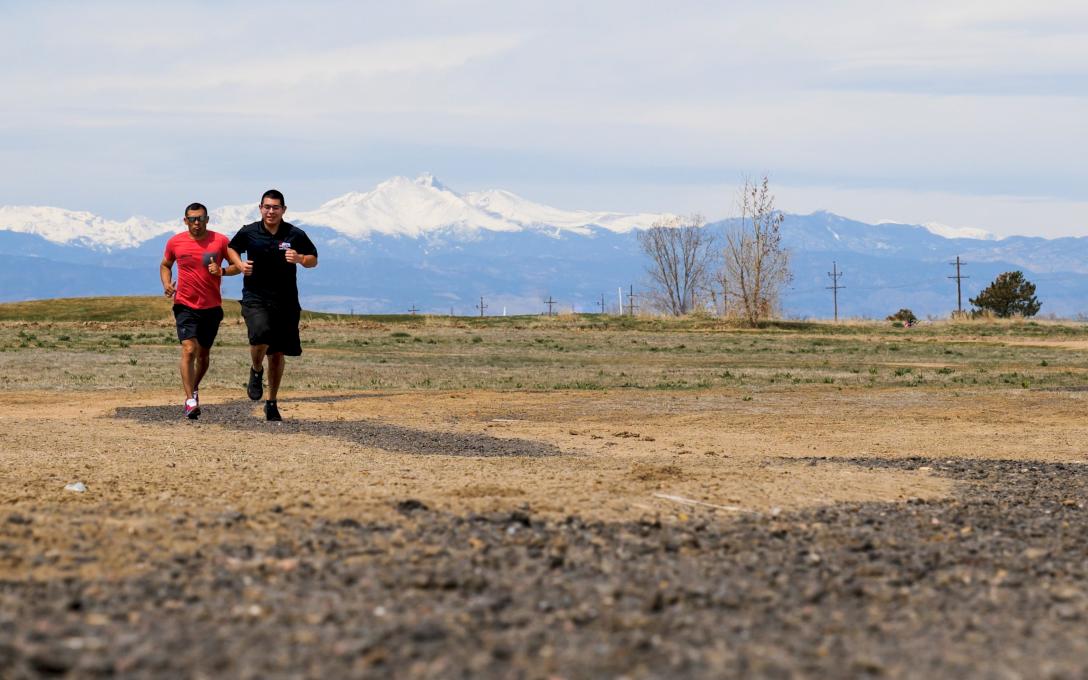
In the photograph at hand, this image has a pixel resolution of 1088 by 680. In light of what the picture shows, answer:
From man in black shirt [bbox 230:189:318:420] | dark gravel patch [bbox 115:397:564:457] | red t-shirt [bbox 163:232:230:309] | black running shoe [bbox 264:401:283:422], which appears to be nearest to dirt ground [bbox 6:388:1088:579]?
dark gravel patch [bbox 115:397:564:457]

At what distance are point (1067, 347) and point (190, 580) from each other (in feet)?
142

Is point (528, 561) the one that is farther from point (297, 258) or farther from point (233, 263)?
point (233, 263)

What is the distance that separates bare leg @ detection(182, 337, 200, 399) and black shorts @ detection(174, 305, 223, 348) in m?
0.06

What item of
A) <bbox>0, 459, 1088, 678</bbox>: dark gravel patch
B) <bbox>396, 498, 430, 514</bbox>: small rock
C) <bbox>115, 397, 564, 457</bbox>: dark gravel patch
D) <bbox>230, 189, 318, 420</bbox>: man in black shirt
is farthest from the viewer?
<bbox>230, 189, 318, 420</bbox>: man in black shirt

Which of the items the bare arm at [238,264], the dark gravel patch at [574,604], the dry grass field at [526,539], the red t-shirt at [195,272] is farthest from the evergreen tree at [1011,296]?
the dark gravel patch at [574,604]

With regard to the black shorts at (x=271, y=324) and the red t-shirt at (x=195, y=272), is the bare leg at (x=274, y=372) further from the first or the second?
the red t-shirt at (x=195, y=272)

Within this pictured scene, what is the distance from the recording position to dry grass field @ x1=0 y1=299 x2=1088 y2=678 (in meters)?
4.59

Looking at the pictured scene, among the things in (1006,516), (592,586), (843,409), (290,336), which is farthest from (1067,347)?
(592,586)

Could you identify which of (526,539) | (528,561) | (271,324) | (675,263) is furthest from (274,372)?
(675,263)

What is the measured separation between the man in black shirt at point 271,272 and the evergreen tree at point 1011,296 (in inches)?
3601

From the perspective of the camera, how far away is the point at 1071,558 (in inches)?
263

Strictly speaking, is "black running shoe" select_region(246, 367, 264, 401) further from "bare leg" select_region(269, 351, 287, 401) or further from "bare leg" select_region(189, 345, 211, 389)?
"bare leg" select_region(189, 345, 211, 389)

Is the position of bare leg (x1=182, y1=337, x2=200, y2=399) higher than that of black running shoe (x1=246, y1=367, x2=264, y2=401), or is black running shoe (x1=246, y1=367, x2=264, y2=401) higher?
bare leg (x1=182, y1=337, x2=200, y2=399)

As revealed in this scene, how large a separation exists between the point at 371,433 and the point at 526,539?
665cm
